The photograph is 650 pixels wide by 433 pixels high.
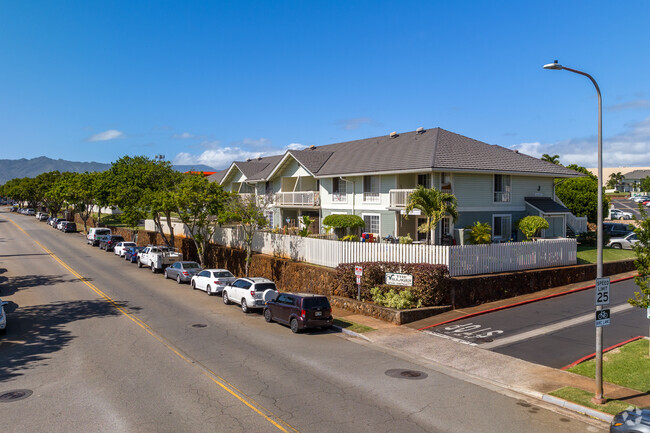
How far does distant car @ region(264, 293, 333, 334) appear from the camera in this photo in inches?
784

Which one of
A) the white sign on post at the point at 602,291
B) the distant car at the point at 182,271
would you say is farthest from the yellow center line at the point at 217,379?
the white sign on post at the point at 602,291

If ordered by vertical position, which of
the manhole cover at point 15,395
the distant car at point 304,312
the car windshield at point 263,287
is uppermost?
the car windshield at point 263,287

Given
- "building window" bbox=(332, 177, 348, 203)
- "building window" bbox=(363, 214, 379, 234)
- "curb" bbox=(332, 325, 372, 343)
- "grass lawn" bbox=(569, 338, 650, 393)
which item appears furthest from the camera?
"building window" bbox=(332, 177, 348, 203)

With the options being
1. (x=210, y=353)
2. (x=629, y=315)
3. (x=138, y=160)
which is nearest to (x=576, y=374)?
(x=629, y=315)

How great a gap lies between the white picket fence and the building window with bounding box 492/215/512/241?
5.24 metres

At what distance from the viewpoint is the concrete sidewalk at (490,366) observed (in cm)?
1303

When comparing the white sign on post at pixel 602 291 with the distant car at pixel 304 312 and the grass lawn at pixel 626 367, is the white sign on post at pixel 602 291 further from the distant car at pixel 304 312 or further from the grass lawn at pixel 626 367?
the distant car at pixel 304 312

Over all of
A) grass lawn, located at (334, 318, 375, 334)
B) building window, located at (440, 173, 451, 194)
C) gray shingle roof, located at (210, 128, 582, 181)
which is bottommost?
grass lawn, located at (334, 318, 375, 334)

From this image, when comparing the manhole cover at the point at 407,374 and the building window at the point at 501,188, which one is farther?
the building window at the point at 501,188

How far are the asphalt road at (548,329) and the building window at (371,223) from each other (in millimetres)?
13106

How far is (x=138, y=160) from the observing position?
43.8 metres

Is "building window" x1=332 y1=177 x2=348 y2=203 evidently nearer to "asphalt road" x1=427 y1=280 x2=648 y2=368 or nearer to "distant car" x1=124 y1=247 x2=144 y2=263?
"asphalt road" x1=427 y1=280 x2=648 y2=368

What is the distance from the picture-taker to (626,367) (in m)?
14.7

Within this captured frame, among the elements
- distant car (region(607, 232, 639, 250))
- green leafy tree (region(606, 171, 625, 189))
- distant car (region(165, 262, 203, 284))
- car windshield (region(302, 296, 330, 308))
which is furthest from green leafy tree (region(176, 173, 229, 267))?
green leafy tree (region(606, 171, 625, 189))
